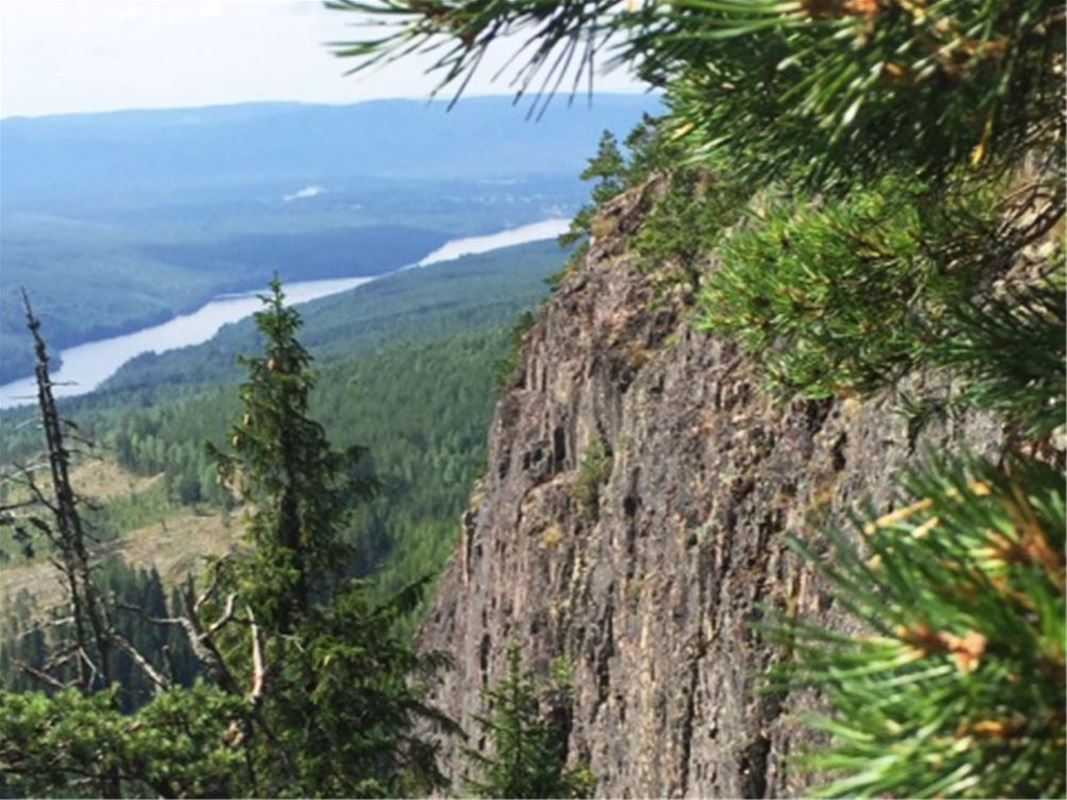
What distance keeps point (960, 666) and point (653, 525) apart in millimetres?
22786

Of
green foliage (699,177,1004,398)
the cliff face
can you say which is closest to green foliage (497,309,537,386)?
the cliff face

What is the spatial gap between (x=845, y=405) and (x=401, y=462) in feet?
447

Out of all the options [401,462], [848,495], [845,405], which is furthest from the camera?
[401,462]

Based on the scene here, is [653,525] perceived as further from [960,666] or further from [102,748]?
[960,666]

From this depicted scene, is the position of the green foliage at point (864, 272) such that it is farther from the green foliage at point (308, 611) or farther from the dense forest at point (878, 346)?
the green foliage at point (308, 611)

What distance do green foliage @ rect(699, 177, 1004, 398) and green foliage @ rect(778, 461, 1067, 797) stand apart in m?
2.75

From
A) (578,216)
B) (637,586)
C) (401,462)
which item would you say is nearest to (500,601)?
(637,586)

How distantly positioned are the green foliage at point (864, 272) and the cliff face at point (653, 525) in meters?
0.71

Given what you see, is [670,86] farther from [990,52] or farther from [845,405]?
[845,405]

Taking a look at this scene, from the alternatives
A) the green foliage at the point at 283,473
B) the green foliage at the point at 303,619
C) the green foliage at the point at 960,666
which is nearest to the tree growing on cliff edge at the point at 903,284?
the green foliage at the point at 960,666

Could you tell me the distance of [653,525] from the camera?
24703mm

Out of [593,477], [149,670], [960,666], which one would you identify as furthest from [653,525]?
[960,666]

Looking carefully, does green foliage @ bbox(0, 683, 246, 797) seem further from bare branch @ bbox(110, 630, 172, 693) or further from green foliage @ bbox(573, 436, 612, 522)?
green foliage @ bbox(573, 436, 612, 522)

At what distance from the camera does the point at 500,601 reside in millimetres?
39812
